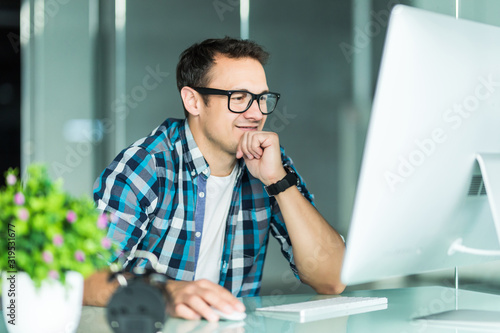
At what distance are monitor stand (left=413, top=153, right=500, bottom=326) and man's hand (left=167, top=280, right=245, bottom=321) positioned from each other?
0.40 m

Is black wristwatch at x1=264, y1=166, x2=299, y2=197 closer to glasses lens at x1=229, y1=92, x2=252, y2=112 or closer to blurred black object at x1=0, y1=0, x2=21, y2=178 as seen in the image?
glasses lens at x1=229, y1=92, x2=252, y2=112

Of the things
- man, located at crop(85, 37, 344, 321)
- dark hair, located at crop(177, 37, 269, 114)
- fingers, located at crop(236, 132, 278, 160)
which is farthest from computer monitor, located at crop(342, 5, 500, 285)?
dark hair, located at crop(177, 37, 269, 114)

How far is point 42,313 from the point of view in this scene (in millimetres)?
831

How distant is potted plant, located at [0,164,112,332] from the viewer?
0.77 metres

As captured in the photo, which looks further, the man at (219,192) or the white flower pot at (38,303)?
the man at (219,192)

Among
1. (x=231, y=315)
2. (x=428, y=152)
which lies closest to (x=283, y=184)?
(x=231, y=315)

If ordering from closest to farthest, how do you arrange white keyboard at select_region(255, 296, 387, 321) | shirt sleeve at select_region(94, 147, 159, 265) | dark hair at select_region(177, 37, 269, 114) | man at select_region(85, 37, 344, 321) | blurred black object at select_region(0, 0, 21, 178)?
white keyboard at select_region(255, 296, 387, 321) → shirt sleeve at select_region(94, 147, 159, 265) → man at select_region(85, 37, 344, 321) → dark hair at select_region(177, 37, 269, 114) → blurred black object at select_region(0, 0, 21, 178)

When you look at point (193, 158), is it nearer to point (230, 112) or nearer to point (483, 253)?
point (230, 112)

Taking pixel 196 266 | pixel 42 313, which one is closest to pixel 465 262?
pixel 42 313

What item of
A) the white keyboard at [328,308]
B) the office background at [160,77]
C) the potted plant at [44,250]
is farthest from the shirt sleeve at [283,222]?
the office background at [160,77]

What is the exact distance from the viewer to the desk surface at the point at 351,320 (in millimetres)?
1054

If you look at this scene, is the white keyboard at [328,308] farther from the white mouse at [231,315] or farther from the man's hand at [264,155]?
the man's hand at [264,155]

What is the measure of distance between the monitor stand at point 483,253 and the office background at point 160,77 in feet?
6.61

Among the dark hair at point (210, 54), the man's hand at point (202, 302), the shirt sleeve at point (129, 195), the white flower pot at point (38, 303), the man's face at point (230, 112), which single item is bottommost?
the man's hand at point (202, 302)
